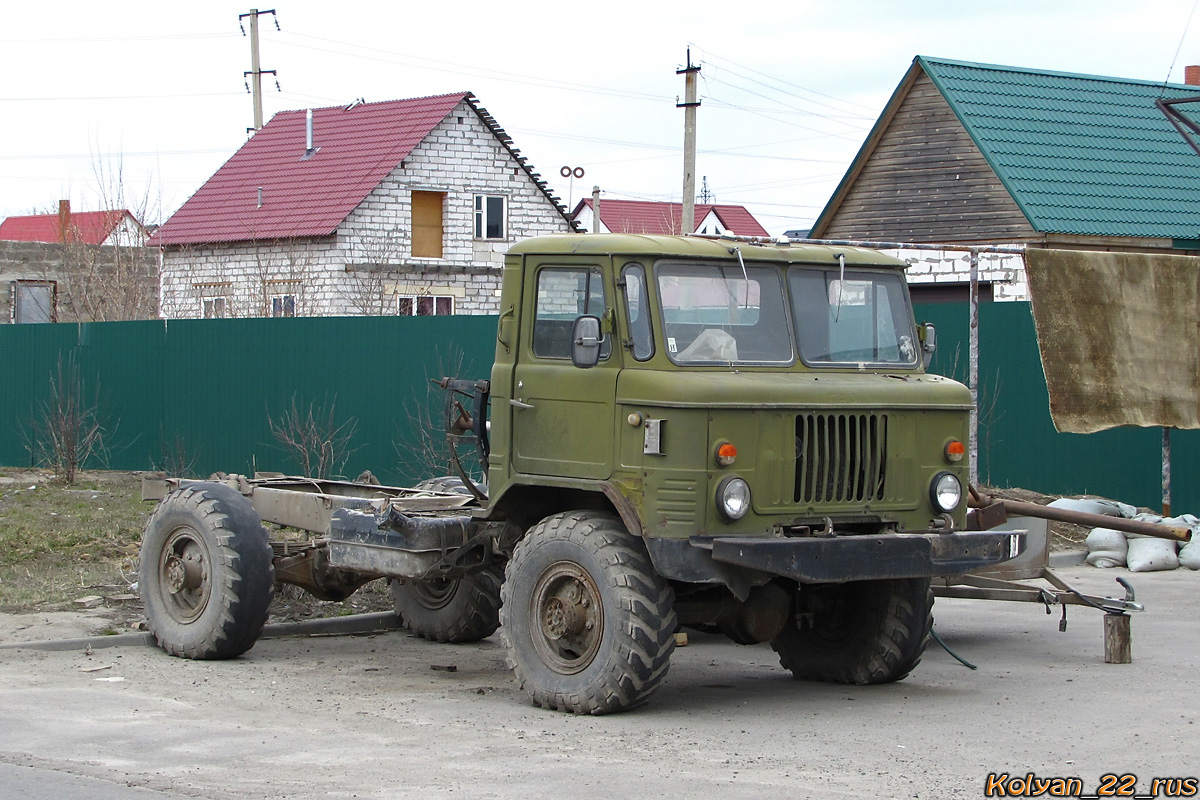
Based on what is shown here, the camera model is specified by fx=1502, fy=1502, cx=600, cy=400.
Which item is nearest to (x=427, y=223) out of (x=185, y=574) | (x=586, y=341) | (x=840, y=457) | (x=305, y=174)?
(x=305, y=174)

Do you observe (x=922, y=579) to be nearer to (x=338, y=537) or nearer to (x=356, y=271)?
(x=338, y=537)

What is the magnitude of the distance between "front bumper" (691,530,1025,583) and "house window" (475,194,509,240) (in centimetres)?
3076

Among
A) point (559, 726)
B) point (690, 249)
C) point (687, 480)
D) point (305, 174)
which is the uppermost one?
point (305, 174)

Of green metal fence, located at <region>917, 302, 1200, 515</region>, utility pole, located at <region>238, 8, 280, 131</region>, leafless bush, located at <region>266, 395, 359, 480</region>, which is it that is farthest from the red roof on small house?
green metal fence, located at <region>917, 302, 1200, 515</region>

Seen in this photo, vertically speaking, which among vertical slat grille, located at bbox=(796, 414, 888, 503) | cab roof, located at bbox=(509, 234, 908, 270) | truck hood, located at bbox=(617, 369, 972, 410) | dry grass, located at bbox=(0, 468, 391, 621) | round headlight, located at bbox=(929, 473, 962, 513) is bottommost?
dry grass, located at bbox=(0, 468, 391, 621)

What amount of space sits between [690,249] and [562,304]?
30.9 inches

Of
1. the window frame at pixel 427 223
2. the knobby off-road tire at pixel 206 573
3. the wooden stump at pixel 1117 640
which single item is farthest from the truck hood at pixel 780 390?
the window frame at pixel 427 223

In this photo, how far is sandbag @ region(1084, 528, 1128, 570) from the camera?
1438 cm

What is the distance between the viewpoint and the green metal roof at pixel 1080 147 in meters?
21.4

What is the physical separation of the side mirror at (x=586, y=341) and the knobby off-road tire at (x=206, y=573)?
2774 millimetres

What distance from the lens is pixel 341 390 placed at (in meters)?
19.8

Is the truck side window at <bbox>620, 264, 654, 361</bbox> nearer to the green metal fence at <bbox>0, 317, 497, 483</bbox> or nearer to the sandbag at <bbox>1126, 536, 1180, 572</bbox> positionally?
the sandbag at <bbox>1126, 536, 1180, 572</bbox>

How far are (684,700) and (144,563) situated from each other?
3.79m

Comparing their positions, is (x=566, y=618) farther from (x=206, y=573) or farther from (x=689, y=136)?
(x=689, y=136)
